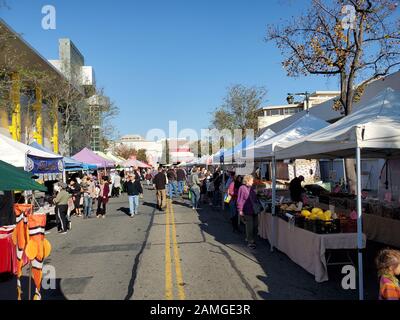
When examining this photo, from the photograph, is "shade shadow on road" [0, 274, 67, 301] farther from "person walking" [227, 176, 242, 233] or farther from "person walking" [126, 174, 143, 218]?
"person walking" [126, 174, 143, 218]

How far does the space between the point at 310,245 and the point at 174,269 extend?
258 centimetres

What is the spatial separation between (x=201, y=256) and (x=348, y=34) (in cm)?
1120

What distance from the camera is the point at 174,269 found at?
7.70m

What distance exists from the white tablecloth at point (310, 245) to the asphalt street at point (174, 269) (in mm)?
166

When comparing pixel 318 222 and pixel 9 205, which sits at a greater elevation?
pixel 9 205

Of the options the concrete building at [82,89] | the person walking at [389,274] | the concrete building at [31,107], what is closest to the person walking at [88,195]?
the concrete building at [31,107]

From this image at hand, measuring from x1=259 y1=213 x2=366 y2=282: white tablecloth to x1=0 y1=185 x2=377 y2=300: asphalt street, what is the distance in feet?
0.54

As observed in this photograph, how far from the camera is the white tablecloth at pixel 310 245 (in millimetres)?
6812

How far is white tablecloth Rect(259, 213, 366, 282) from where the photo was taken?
268 inches

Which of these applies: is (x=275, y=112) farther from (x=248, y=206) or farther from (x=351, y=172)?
(x=248, y=206)

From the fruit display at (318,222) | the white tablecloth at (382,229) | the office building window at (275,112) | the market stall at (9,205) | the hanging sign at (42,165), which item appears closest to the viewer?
the market stall at (9,205)

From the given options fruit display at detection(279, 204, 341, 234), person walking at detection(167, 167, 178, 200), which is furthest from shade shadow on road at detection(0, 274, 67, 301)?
person walking at detection(167, 167, 178, 200)

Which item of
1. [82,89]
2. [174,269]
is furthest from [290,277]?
[82,89]

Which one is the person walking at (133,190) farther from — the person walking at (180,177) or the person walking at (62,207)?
the person walking at (180,177)
